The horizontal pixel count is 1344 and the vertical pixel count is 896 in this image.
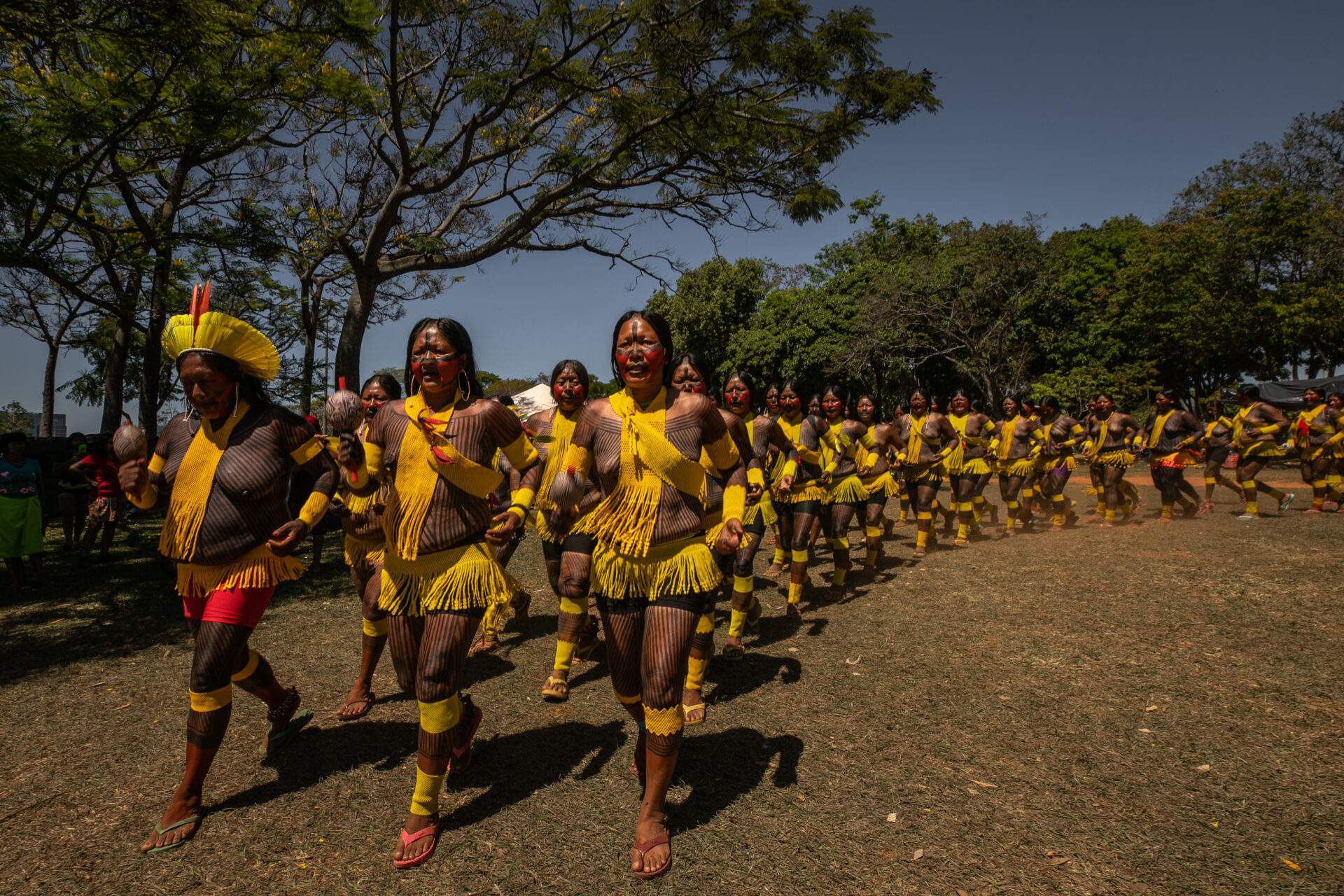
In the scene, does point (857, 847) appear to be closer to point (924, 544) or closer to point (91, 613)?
point (924, 544)

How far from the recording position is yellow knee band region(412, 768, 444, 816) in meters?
3.16

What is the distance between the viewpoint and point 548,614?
285 inches

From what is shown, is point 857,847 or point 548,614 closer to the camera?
point 857,847

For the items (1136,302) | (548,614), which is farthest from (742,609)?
(1136,302)

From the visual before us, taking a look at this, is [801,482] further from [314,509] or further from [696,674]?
[314,509]

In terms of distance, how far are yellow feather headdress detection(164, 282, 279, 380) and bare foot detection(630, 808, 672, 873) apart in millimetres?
2896

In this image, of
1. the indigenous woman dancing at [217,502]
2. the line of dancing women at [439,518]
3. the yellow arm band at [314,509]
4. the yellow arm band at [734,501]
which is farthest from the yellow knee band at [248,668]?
the yellow arm band at [734,501]

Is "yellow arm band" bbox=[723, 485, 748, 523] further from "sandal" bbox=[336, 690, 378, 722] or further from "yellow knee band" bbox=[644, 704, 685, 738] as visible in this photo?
"sandal" bbox=[336, 690, 378, 722]

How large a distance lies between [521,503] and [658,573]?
802 mm

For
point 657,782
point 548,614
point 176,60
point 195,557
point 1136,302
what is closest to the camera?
point 657,782

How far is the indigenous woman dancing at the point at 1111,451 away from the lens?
10977mm

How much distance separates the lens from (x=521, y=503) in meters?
3.47

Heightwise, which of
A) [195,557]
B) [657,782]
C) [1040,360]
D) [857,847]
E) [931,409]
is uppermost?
[1040,360]

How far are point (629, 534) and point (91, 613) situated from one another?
24.0ft
